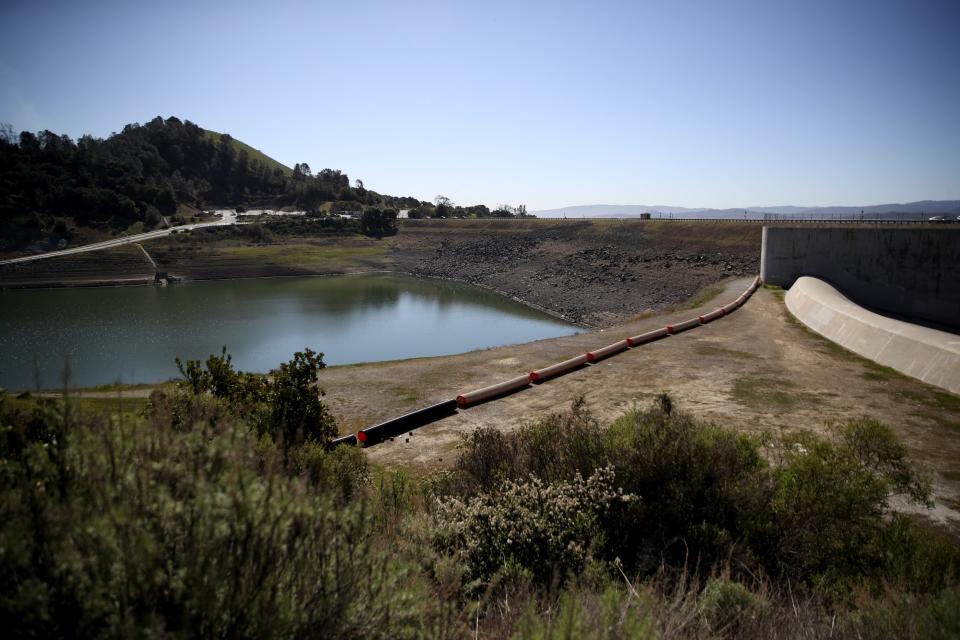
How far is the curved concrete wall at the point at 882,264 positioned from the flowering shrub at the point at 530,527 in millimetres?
23430

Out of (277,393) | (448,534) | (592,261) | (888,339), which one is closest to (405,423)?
(277,393)

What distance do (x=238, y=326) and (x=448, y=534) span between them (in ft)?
99.4

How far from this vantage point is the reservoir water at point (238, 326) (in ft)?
79.8

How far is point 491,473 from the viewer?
7.46m

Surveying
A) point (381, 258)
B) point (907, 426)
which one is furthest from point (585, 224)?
point (907, 426)

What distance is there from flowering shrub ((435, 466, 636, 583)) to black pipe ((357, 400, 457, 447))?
4.96 metres

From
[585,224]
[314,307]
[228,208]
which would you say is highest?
[228,208]

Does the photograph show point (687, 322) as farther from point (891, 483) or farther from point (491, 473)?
point (491, 473)

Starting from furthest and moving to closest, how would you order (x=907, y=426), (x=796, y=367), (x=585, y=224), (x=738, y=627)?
(x=585, y=224) → (x=796, y=367) → (x=907, y=426) → (x=738, y=627)

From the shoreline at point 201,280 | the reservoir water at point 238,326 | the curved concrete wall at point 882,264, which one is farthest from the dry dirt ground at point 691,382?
the reservoir water at point 238,326

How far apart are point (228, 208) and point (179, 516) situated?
362 ft

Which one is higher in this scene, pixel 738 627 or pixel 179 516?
pixel 179 516

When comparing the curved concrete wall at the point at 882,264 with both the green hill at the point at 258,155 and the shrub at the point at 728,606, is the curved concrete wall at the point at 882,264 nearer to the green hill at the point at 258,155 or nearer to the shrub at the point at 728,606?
the shrub at the point at 728,606

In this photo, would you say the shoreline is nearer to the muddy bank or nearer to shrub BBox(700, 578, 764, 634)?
the muddy bank
